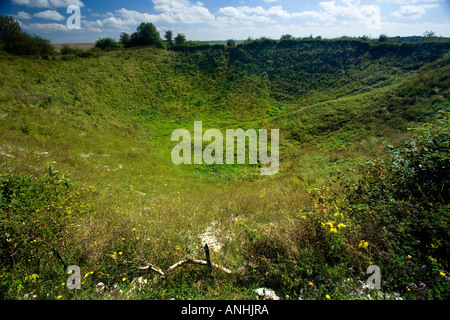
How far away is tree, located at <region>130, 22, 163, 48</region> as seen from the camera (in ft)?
134

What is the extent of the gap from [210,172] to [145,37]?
3936 cm

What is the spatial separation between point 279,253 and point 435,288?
2028mm

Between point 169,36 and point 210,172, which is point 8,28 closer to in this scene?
point 169,36

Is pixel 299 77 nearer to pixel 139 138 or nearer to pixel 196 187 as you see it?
pixel 139 138

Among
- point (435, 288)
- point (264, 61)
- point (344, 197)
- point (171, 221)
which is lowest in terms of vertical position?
point (171, 221)

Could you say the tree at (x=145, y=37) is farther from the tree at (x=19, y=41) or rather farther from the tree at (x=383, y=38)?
the tree at (x=383, y=38)

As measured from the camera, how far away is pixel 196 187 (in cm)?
1308

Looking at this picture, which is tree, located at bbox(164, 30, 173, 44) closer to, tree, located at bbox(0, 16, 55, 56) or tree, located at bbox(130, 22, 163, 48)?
tree, located at bbox(130, 22, 163, 48)

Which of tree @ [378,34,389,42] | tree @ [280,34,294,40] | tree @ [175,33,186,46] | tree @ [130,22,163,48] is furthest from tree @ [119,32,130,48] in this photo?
tree @ [378,34,389,42]

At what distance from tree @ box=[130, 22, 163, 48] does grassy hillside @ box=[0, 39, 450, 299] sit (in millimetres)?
4583

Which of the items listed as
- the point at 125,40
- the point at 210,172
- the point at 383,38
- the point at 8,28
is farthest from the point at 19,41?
the point at 383,38

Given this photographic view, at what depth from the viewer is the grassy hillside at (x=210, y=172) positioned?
129 inches

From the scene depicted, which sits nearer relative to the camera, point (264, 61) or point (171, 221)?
point (171, 221)
